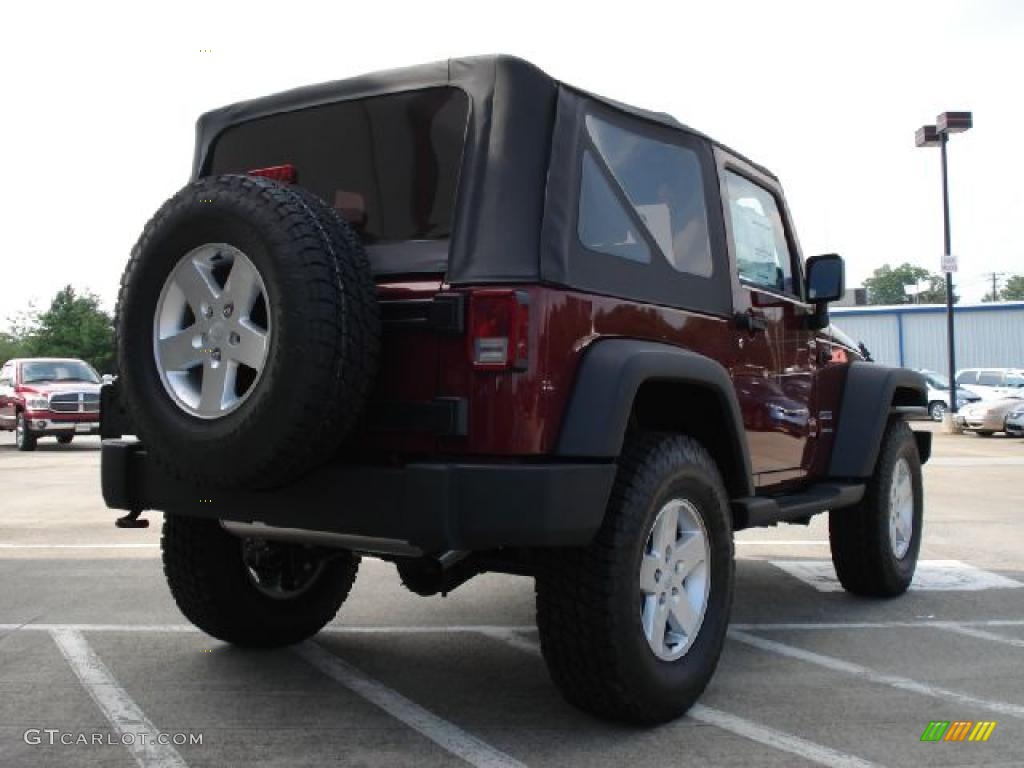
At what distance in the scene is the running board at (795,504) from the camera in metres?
3.96

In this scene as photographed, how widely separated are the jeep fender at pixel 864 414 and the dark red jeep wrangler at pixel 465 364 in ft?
3.66

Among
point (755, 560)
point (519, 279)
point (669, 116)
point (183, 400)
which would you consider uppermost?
point (669, 116)

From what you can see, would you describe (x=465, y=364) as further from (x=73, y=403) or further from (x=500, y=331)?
(x=73, y=403)

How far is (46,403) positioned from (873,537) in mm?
17002

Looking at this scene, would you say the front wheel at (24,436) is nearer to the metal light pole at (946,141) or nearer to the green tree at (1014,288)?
the metal light pole at (946,141)

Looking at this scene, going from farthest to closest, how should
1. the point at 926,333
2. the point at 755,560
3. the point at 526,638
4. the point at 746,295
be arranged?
the point at 926,333, the point at 755,560, the point at 526,638, the point at 746,295

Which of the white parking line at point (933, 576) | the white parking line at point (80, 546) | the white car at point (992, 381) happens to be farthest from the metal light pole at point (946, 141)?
the white parking line at point (80, 546)

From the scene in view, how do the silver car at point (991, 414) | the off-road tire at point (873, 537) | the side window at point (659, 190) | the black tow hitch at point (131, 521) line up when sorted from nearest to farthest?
the side window at point (659, 190), the black tow hitch at point (131, 521), the off-road tire at point (873, 537), the silver car at point (991, 414)

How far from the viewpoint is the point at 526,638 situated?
4.64 meters

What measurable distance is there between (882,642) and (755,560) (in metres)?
2.16

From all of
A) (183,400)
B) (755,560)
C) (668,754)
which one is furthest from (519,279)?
(755,560)

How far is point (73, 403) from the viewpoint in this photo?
19.0 m

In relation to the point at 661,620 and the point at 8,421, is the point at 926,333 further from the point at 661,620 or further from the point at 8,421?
the point at 661,620

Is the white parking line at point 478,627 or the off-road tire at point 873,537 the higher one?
the off-road tire at point 873,537
